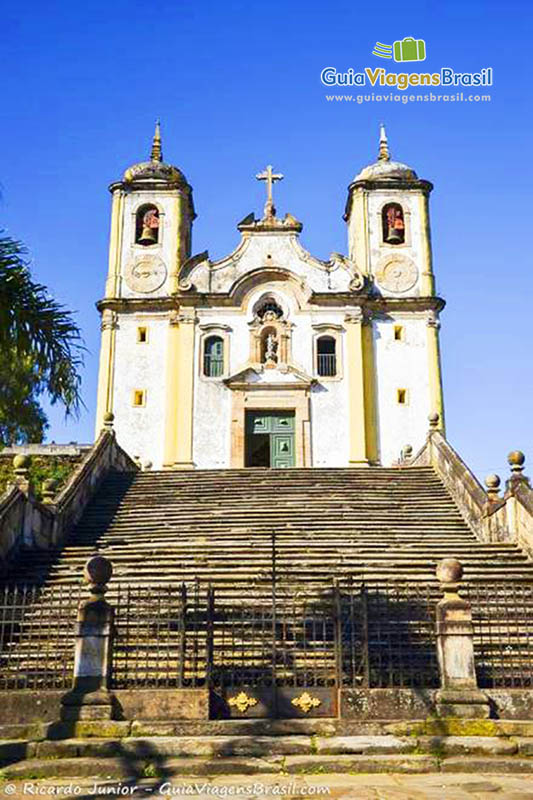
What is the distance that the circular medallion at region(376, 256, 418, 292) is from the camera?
89.7 ft

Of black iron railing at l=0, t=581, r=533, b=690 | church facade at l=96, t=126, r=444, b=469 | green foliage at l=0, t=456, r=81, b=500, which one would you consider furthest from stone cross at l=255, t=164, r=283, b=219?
black iron railing at l=0, t=581, r=533, b=690

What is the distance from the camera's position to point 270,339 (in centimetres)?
2605

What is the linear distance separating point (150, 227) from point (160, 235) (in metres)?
0.49

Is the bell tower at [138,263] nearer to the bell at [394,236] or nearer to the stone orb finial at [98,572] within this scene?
the bell at [394,236]

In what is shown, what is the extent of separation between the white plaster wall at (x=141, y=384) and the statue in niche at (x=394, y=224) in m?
7.98

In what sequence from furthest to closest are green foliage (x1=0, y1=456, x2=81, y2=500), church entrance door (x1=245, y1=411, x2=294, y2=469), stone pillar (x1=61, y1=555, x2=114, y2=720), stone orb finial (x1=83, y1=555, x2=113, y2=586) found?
A: church entrance door (x1=245, y1=411, x2=294, y2=469), green foliage (x1=0, y1=456, x2=81, y2=500), stone orb finial (x1=83, y1=555, x2=113, y2=586), stone pillar (x1=61, y1=555, x2=114, y2=720)

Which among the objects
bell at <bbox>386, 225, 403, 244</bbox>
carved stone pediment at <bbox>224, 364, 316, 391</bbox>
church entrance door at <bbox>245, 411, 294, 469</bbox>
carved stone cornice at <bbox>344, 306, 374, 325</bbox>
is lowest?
church entrance door at <bbox>245, 411, 294, 469</bbox>

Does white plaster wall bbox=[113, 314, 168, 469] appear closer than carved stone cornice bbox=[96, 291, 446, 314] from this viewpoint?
Yes

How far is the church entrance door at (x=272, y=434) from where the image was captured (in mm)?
25016

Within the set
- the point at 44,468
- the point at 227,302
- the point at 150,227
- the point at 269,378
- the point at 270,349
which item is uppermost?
the point at 150,227

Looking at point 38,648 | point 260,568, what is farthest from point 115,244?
point 38,648

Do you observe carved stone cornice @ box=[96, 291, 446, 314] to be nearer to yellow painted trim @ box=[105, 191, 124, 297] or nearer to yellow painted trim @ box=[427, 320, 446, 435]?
yellow painted trim @ box=[105, 191, 124, 297]

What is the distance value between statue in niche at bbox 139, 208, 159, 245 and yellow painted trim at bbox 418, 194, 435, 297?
8.80 meters

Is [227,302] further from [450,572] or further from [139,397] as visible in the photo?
[450,572]
